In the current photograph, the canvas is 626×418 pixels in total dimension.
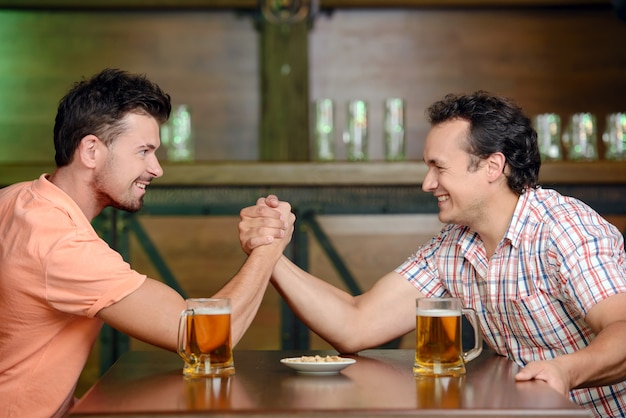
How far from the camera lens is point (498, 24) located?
14.9 feet

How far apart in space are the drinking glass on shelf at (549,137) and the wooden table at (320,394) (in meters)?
2.26

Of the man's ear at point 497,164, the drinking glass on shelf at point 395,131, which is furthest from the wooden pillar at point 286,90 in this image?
the man's ear at point 497,164

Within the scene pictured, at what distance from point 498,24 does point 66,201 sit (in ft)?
10.3

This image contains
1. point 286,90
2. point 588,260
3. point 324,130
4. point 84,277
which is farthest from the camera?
point 286,90

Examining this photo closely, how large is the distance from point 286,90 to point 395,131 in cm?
62

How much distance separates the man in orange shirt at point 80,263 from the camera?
1.72m

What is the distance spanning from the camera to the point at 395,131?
155 inches

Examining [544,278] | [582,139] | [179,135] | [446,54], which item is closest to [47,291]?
[544,278]

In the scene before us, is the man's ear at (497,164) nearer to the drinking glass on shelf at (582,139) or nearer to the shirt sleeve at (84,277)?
the shirt sleeve at (84,277)

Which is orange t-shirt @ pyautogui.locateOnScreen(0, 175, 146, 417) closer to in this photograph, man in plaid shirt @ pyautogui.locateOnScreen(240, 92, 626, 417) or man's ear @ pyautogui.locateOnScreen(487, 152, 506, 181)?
man in plaid shirt @ pyautogui.locateOnScreen(240, 92, 626, 417)

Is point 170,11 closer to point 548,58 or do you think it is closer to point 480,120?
point 548,58

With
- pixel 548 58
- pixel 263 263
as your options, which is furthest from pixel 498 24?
pixel 263 263

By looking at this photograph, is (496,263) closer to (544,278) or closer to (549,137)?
(544,278)

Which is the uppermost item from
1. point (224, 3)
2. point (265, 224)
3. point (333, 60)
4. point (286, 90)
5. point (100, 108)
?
point (224, 3)
